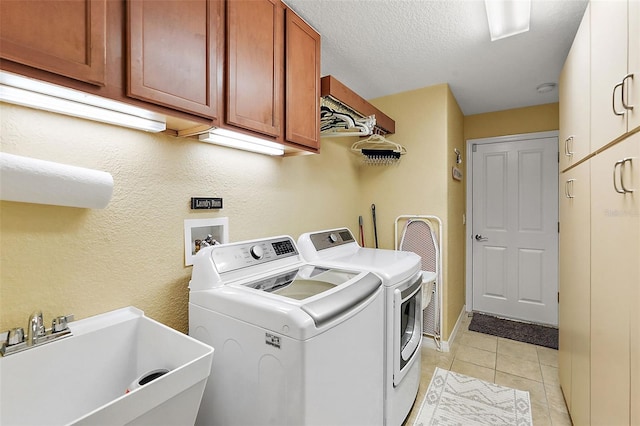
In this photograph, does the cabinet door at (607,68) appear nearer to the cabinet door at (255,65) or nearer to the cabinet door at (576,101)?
the cabinet door at (576,101)

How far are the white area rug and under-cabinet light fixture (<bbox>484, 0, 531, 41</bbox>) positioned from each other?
243cm

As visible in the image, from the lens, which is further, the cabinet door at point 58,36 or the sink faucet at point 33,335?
the sink faucet at point 33,335

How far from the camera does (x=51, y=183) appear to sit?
0.91 m

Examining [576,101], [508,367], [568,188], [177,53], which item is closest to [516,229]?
[508,367]

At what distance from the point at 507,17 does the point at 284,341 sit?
210 centimetres

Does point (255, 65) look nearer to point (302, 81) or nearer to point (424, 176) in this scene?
point (302, 81)

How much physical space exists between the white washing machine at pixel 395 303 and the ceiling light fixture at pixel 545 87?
2162mm

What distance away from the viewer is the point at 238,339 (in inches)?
44.9

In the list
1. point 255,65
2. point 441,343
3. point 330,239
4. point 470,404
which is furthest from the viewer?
point 441,343

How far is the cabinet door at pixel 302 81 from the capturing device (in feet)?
5.28

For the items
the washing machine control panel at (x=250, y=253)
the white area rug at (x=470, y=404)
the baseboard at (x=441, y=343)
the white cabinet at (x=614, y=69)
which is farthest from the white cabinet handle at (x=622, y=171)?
the baseboard at (x=441, y=343)

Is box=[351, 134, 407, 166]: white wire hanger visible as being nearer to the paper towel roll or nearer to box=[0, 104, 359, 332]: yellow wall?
box=[0, 104, 359, 332]: yellow wall

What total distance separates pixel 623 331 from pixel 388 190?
2103mm

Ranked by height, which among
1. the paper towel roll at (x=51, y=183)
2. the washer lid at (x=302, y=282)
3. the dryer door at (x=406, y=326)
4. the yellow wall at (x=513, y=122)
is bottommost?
→ the dryer door at (x=406, y=326)
